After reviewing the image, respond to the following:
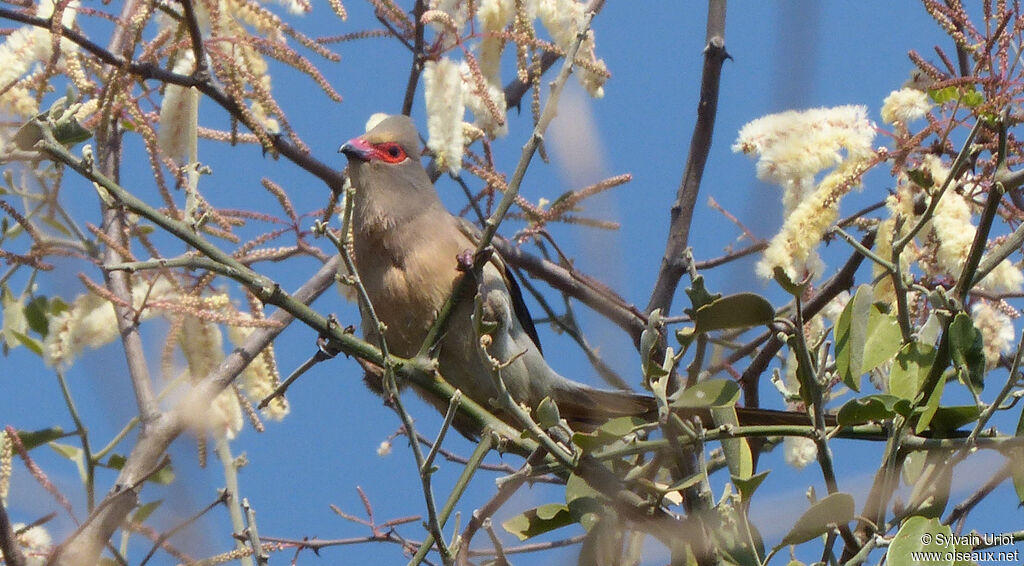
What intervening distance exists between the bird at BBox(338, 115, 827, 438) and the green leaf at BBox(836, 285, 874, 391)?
1.18 m

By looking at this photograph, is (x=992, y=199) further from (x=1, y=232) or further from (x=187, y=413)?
(x=1, y=232)

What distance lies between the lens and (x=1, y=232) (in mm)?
4336

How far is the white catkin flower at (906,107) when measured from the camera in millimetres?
3053

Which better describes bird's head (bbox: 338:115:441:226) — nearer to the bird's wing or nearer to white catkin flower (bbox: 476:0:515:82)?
the bird's wing

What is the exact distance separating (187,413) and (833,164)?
1943mm

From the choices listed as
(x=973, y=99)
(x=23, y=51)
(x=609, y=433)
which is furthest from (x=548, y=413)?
(x=23, y=51)

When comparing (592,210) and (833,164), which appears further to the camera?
(833,164)

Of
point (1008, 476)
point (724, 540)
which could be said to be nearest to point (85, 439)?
point (724, 540)

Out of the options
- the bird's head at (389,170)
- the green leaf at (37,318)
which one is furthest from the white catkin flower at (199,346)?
the green leaf at (37,318)

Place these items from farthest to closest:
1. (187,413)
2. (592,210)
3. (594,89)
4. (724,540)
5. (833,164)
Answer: (594,89)
(187,413)
(833,164)
(724,540)
(592,210)

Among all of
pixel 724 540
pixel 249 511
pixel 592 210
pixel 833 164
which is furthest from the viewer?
pixel 833 164

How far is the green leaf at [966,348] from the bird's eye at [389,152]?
2512 millimetres

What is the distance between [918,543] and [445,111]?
6.15 feet

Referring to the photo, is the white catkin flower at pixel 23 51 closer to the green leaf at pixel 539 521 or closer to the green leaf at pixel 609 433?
the green leaf at pixel 539 521
